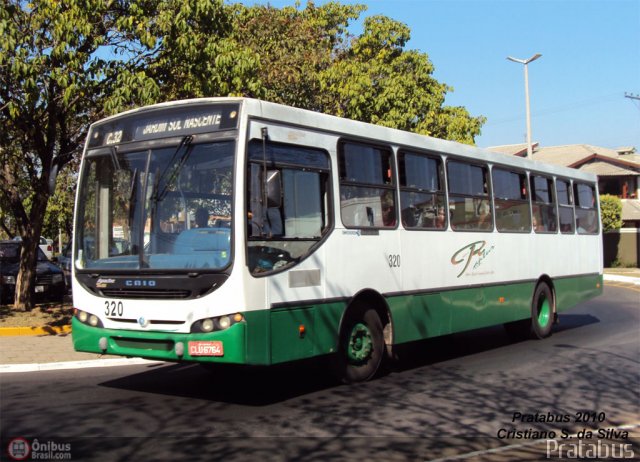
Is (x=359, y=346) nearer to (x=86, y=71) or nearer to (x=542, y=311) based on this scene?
(x=542, y=311)

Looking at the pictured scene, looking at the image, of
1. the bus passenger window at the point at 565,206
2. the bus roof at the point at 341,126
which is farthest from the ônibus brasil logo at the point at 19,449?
the bus passenger window at the point at 565,206

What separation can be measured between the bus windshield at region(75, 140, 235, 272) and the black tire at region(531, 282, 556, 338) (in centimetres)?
733

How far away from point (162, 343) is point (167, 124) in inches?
90.5

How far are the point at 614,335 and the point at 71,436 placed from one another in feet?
33.8

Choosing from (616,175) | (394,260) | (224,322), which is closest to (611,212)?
(616,175)

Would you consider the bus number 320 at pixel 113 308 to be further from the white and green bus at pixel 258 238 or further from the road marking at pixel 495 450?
the road marking at pixel 495 450

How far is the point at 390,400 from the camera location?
7.55 meters

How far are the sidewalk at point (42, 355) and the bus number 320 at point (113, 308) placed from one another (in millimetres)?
3024

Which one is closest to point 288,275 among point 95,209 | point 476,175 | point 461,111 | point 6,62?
point 95,209

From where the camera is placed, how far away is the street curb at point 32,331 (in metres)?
12.3

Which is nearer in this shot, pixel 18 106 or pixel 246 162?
pixel 246 162

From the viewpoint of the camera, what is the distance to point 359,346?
8.42 meters

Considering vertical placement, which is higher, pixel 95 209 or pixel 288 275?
pixel 95 209

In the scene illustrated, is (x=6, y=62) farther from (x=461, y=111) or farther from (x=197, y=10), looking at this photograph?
(x=461, y=111)
